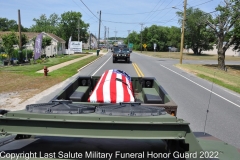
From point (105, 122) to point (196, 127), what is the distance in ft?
18.5

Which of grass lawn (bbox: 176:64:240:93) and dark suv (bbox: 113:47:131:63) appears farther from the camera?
dark suv (bbox: 113:47:131:63)

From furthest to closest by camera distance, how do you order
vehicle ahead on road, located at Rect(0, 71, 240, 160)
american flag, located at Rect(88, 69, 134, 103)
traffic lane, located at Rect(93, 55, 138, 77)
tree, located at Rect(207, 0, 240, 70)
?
tree, located at Rect(207, 0, 240, 70) → traffic lane, located at Rect(93, 55, 138, 77) → american flag, located at Rect(88, 69, 134, 103) → vehicle ahead on road, located at Rect(0, 71, 240, 160)

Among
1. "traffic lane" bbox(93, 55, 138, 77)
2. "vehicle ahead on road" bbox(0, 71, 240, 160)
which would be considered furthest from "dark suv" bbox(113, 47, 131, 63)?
"vehicle ahead on road" bbox(0, 71, 240, 160)

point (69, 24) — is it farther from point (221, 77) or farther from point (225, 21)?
point (221, 77)

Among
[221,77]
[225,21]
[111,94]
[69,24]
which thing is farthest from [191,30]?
[111,94]

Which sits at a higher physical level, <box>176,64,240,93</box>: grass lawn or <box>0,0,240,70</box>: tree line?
<box>0,0,240,70</box>: tree line

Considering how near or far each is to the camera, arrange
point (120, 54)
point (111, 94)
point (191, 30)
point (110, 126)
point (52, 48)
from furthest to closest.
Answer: point (191, 30) → point (52, 48) → point (120, 54) → point (111, 94) → point (110, 126)

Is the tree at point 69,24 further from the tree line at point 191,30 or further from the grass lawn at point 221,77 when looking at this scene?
the grass lawn at point 221,77

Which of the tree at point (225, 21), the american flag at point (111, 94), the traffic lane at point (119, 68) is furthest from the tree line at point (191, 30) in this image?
the american flag at point (111, 94)

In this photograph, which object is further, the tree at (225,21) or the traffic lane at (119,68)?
the tree at (225,21)

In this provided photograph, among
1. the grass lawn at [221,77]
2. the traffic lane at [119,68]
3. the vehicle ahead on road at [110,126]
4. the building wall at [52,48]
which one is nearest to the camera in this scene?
the vehicle ahead on road at [110,126]

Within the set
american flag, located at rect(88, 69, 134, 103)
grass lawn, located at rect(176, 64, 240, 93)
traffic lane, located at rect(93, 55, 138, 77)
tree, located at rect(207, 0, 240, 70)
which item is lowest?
grass lawn, located at rect(176, 64, 240, 93)

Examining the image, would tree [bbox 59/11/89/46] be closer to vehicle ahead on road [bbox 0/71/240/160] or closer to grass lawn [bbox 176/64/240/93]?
grass lawn [bbox 176/64/240/93]

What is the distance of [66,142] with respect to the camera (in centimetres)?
308
